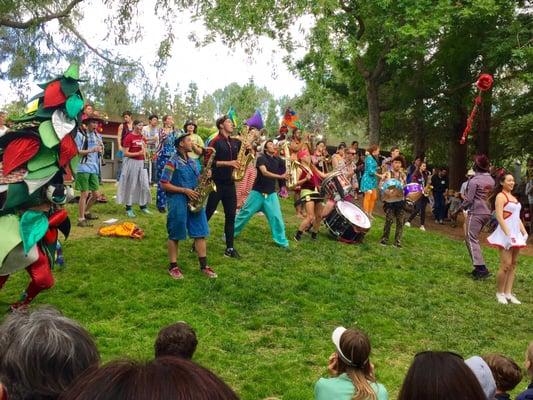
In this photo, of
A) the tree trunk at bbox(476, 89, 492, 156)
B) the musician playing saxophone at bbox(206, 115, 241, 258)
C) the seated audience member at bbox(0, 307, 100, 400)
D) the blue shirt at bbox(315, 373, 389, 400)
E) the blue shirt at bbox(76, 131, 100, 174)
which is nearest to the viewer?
the seated audience member at bbox(0, 307, 100, 400)

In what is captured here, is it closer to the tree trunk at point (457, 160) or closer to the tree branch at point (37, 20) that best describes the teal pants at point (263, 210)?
the tree branch at point (37, 20)

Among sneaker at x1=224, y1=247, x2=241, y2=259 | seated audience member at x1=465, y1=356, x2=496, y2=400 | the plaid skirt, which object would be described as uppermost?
the plaid skirt

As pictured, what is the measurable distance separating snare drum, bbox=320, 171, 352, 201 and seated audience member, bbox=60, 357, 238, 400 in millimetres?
9745

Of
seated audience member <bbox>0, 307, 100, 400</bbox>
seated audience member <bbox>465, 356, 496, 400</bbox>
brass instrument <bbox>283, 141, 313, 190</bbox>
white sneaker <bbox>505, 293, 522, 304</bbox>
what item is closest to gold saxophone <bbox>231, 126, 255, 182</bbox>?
brass instrument <bbox>283, 141, 313, 190</bbox>

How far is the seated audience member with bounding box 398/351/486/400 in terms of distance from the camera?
2.11 m

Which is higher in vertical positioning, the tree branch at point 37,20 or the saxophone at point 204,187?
the tree branch at point 37,20

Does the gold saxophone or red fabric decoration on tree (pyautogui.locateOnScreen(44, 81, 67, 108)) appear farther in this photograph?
the gold saxophone

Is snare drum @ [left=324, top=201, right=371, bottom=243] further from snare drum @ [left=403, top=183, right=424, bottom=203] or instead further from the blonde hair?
the blonde hair

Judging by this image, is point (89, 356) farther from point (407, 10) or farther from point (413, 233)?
point (407, 10)

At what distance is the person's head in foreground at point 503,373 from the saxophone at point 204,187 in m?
4.43

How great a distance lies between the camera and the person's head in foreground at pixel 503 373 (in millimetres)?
3635

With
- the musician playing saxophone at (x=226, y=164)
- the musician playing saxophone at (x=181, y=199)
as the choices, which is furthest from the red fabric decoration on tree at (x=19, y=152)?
the musician playing saxophone at (x=226, y=164)

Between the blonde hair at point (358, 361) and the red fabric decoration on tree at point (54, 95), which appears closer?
the blonde hair at point (358, 361)

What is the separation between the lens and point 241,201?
12.3 metres
